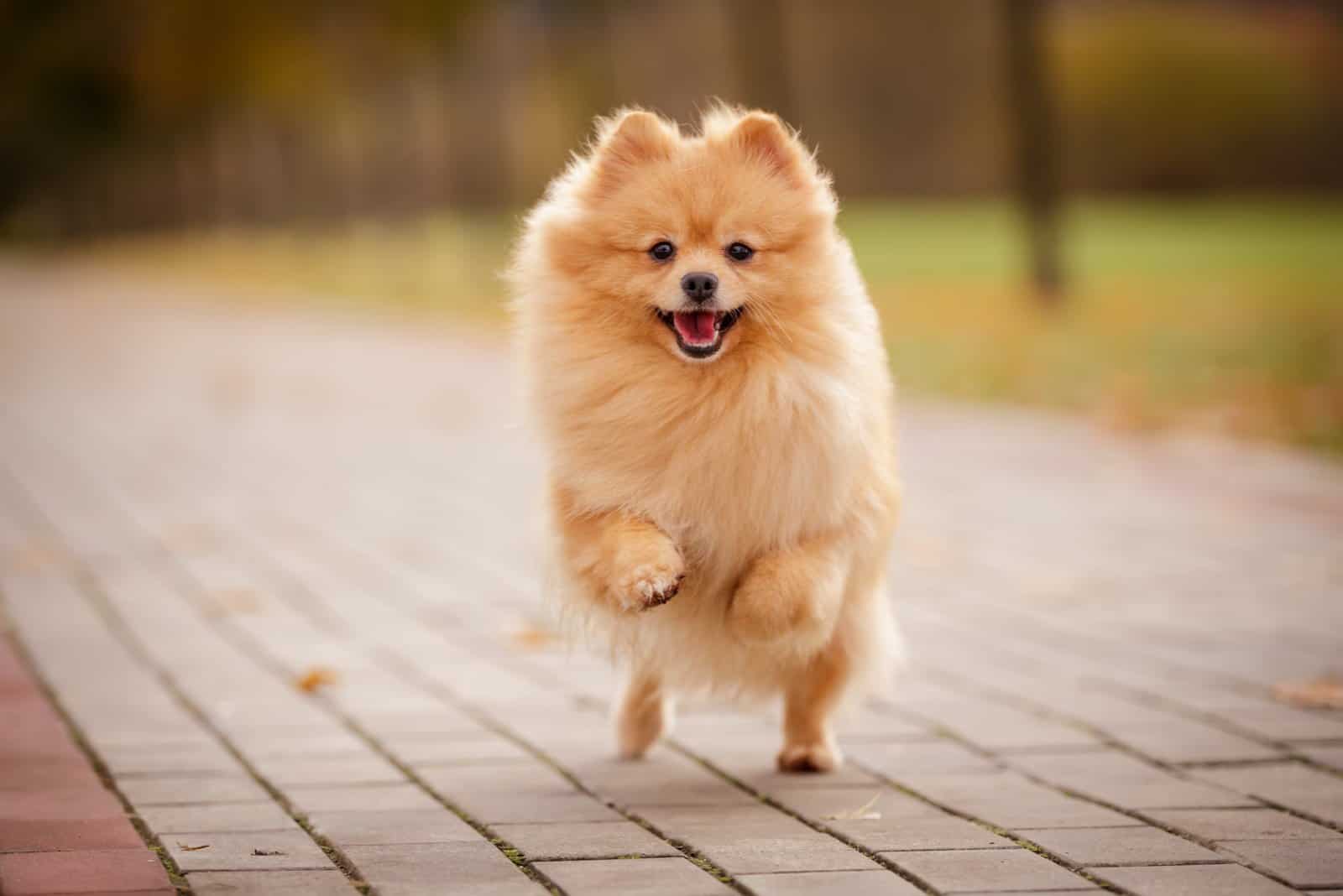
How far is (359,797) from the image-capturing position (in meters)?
4.12

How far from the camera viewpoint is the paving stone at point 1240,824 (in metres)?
3.71

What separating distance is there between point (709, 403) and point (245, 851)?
4.82 feet

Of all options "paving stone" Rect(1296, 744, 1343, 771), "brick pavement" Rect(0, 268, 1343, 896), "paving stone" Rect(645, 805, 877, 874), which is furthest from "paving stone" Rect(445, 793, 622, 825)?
"paving stone" Rect(1296, 744, 1343, 771)

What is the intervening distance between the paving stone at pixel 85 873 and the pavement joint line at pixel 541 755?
1044 millimetres

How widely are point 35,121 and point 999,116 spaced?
37959 mm

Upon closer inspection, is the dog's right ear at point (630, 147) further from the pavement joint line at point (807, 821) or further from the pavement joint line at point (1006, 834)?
the pavement joint line at point (1006, 834)

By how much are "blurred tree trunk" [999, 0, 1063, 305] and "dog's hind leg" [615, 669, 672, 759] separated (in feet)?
47.8

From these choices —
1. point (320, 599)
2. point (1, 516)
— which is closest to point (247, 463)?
point (1, 516)

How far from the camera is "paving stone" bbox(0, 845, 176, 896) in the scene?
129 inches

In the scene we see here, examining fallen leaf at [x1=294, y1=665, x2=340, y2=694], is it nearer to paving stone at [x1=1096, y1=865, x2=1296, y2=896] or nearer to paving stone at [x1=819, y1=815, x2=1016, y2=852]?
paving stone at [x1=819, y1=815, x2=1016, y2=852]

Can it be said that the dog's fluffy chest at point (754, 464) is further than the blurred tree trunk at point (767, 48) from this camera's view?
No

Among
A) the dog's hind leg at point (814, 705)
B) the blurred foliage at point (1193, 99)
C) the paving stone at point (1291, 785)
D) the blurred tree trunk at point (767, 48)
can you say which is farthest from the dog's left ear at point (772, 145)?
the blurred foliage at point (1193, 99)

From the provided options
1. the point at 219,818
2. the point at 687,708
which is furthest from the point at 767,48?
the point at 219,818

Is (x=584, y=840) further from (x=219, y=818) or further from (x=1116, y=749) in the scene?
(x=1116, y=749)
